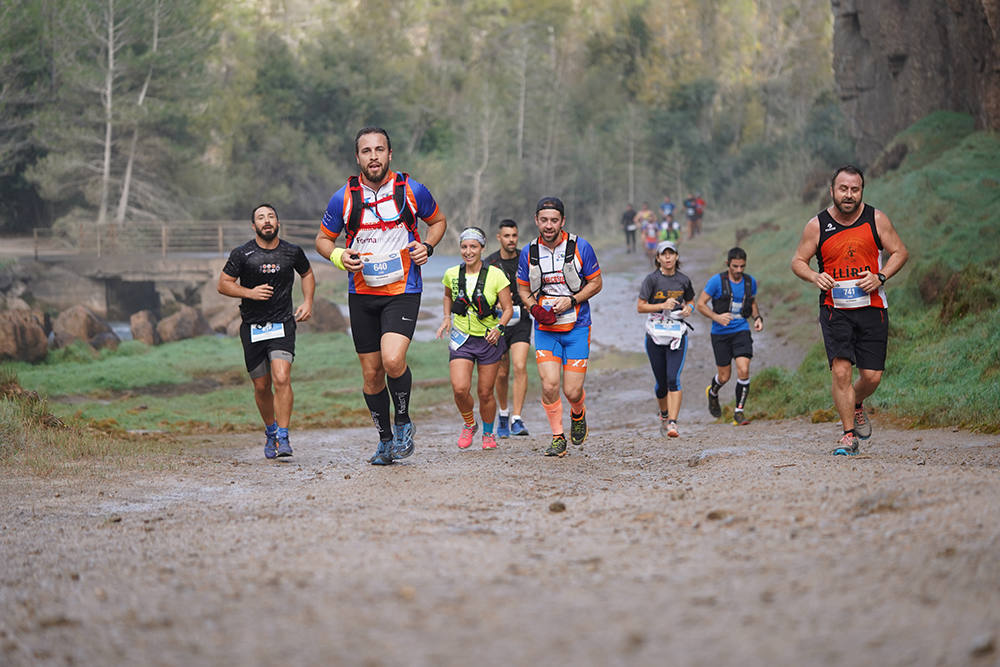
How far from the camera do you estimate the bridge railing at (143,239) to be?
3716 centimetres

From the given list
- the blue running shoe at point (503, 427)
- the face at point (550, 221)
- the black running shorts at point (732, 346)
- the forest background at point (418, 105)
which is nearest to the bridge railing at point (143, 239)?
the forest background at point (418, 105)

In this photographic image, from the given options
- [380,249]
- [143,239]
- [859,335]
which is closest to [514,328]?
[380,249]

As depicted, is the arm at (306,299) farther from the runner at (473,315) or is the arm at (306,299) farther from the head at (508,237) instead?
the head at (508,237)

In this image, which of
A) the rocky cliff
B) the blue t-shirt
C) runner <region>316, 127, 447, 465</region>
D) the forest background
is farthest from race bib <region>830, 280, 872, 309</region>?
the forest background

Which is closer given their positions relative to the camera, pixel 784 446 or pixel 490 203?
pixel 784 446

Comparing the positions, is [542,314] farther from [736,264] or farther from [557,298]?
[736,264]

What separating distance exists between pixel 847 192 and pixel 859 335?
105 cm

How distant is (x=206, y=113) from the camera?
45.4 m

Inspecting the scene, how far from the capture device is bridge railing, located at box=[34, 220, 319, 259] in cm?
3716

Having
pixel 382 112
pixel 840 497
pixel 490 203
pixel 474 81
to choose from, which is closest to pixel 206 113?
pixel 382 112

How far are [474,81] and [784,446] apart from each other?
191 feet

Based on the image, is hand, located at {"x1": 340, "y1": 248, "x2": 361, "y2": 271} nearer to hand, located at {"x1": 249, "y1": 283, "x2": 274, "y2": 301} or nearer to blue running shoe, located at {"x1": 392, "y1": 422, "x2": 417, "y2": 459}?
blue running shoe, located at {"x1": 392, "y1": 422, "x2": 417, "y2": 459}

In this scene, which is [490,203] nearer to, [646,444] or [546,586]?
[646,444]

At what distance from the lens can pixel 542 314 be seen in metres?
8.58
